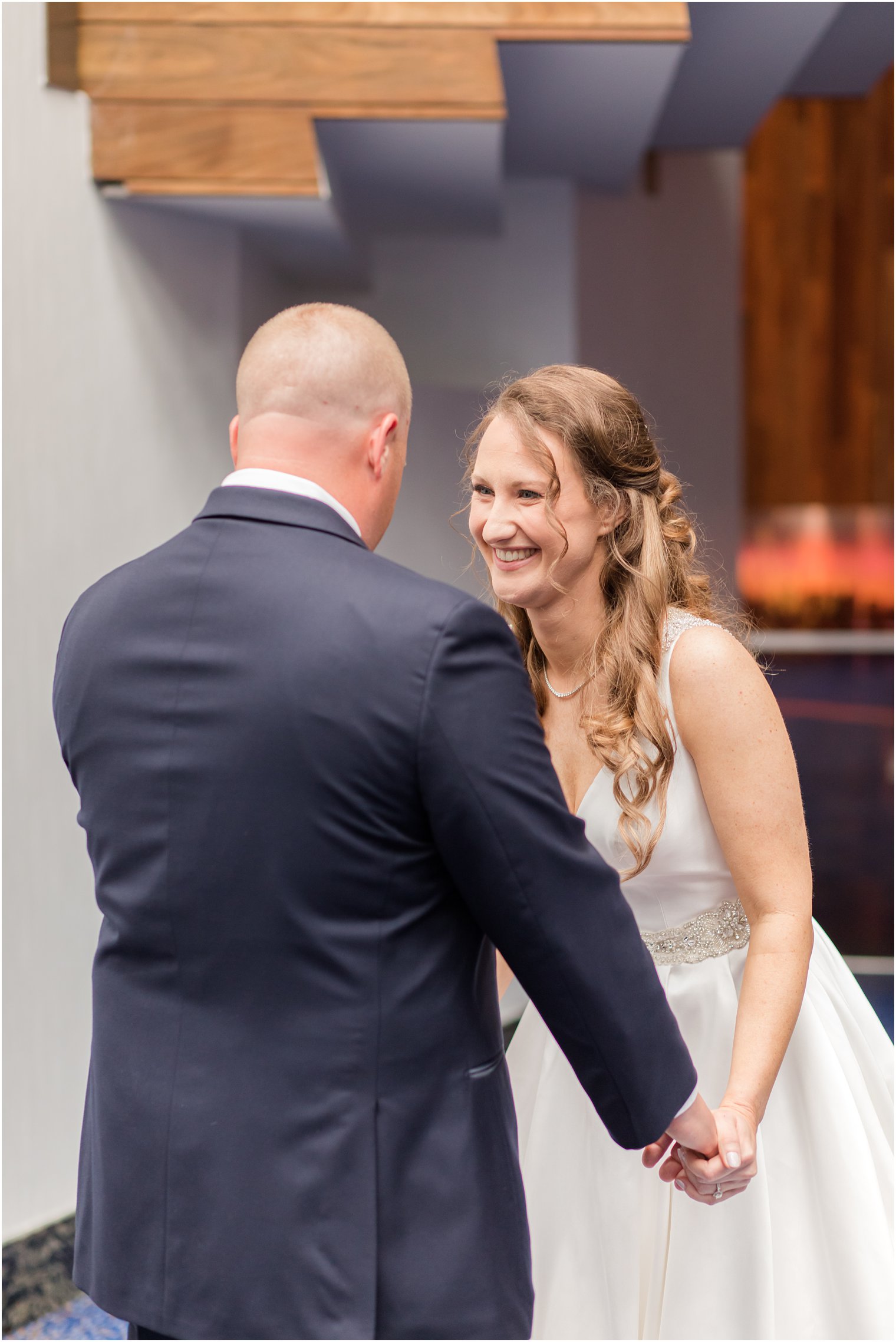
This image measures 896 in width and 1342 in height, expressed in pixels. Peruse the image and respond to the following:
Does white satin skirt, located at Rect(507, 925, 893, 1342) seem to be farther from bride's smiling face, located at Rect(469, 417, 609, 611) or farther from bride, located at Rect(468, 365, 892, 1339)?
bride's smiling face, located at Rect(469, 417, 609, 611)

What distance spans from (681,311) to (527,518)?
863 cm

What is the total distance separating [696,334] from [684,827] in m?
9.57

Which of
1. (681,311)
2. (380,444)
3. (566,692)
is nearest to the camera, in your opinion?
(380,444)

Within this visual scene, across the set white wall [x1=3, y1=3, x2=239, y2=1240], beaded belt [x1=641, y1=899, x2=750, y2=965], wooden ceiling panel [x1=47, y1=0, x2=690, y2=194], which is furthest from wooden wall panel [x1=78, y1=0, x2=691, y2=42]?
beaded belt [x1=641, y1=899, x2=750, y2=965]

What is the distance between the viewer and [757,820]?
1602 millimetres

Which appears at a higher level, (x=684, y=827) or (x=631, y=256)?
(x=631, y=256)

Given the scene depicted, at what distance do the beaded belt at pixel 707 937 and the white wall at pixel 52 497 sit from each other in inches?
62.3

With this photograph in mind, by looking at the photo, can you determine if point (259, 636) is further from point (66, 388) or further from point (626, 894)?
point (66, 388)

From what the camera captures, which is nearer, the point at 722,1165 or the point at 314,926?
the point at 314,926

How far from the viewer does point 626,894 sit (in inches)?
69.2

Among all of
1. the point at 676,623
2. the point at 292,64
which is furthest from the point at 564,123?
the point at 676,623

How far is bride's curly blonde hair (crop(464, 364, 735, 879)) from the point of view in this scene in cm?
168

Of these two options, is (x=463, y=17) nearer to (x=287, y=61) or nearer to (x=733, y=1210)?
(x=287, y=61)

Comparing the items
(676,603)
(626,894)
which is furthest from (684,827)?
(676,603)
